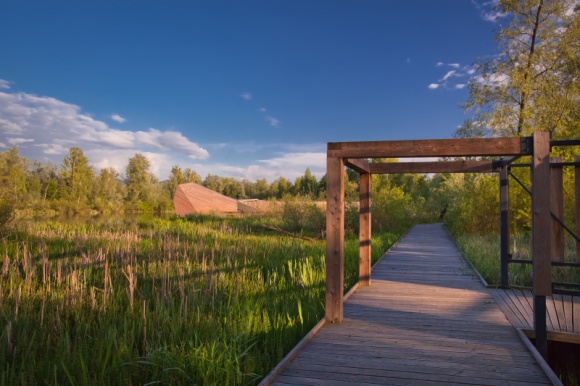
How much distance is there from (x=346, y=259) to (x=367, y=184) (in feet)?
7.97

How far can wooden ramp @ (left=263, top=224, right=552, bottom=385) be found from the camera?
2900mm

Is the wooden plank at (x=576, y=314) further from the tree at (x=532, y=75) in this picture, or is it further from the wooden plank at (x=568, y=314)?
the tree at (x=532, y=75)

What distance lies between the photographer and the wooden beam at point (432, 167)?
21.2 ft

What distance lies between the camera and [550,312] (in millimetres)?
4703

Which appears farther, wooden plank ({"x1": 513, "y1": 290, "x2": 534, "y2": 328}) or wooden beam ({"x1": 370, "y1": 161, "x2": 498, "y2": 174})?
Result: wooden beam ({"x1": 370, "y1": 161, "x2": 498, "y2": 174})

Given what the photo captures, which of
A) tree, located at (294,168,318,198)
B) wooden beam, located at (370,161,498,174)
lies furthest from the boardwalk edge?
tree, located at (294,168,318,198)

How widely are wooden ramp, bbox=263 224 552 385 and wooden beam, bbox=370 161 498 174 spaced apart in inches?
74.2

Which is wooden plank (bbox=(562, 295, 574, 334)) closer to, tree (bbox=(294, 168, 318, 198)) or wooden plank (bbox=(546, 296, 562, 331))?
wooden plank (bbox=(546, 296, 562, 331))

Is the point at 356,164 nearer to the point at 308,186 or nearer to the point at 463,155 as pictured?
the point at 463,155

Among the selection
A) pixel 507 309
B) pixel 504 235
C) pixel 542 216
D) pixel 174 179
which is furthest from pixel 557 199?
pixel 174 179

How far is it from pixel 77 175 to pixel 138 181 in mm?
8450

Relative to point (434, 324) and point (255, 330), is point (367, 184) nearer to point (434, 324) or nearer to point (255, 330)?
point (434, 324)

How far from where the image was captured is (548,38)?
16.8m

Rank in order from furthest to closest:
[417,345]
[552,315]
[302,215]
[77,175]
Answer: [77,175], [302,215], [552,315], [417,345]
